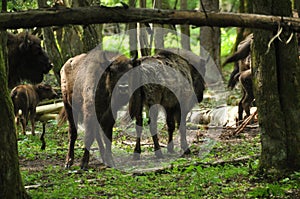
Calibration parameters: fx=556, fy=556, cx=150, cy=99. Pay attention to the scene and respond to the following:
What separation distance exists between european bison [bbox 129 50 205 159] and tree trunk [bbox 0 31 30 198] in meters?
4.24

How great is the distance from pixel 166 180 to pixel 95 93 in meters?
2.14

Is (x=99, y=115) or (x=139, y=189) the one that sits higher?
(x=99, y=115)

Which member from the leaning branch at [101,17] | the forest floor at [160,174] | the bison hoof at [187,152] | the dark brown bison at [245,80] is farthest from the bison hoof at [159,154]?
the leaning branch at [101,17]

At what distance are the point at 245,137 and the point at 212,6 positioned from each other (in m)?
5.61

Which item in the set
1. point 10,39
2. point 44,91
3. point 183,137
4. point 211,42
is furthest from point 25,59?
point 211,42

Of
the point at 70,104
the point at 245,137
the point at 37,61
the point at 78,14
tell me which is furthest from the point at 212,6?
the point at 78,14

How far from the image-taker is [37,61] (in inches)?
464

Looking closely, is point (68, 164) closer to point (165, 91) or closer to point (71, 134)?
point (71, 134)

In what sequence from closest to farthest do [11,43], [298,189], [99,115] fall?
[298,189] → [99,115] → [11,43]

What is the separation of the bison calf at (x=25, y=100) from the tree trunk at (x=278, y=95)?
26.2 feet

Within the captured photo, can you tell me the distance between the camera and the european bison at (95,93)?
30.5 ft

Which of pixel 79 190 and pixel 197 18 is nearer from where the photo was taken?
pixel 197 18

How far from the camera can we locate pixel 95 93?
9.29 metres

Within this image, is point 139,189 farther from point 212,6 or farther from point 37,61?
point 212,6
